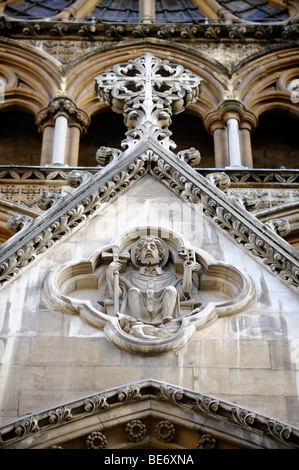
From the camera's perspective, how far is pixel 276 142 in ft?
70.6

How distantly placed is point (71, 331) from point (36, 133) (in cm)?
1117

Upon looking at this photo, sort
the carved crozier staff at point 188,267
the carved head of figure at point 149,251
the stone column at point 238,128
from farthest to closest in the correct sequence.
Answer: the stone column at point 238,128 < the carved head of figure at point 149,251 < the carved crozier staff at point 188,267

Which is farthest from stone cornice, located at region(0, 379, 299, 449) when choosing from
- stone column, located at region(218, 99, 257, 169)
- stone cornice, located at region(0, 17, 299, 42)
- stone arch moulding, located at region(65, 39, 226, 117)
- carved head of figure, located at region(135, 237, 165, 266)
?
stone cornice, located at region(0, 17, 299, 42)

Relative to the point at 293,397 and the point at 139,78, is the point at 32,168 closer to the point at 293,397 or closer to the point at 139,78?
the point at 139,78

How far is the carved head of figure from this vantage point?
476 inches

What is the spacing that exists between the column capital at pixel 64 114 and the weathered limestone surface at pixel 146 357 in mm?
9273

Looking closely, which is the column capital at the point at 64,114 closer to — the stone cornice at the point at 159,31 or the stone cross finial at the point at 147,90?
the stone cornice at the point at 159,31

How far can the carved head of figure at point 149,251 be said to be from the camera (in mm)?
12094

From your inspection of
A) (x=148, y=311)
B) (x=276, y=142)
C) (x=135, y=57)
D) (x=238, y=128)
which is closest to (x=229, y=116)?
(x=238, y=128)

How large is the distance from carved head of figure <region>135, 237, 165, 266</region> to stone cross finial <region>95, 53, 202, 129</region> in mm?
2373

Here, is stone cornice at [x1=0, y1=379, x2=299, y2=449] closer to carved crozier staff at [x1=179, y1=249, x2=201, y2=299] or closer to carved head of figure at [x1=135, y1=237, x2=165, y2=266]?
carved crozier staff at [x1=179, y1=249, x2=201, y2=299]

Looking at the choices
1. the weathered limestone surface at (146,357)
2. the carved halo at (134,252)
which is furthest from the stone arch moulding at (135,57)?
the weathered limestone surface at (146,357)

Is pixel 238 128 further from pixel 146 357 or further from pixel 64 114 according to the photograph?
pixel 146 357

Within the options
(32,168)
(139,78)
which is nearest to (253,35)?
(32,168)
